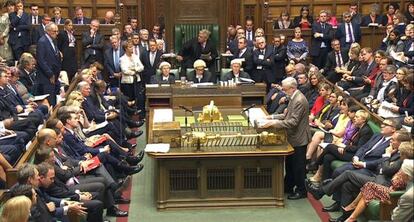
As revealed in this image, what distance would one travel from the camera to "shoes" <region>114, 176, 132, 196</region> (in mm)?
9086

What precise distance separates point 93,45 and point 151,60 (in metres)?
1.23

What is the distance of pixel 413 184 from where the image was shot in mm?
5414

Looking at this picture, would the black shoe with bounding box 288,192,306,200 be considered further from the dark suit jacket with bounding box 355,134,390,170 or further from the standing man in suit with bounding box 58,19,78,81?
the standing man in suit with bounding box 58,19,78,81

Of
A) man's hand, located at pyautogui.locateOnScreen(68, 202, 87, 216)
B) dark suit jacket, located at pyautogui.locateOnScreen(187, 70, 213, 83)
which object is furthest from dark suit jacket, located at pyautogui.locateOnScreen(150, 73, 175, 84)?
man's hand, located at pyautogui.locateOnScreen(68, 202, 87, 216)

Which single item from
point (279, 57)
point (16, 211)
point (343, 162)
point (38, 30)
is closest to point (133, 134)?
point (279, 57)

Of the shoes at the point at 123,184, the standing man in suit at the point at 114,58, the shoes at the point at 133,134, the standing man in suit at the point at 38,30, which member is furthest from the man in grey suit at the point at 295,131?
Answer: the standing man in suit at the point at 38,30

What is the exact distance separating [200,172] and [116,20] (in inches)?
282

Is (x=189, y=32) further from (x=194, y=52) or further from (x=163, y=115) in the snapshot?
(x=163, y=115)

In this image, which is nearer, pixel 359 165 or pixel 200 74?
pixel 359 165

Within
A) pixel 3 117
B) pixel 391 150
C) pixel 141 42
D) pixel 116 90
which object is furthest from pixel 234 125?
pixel 141 42

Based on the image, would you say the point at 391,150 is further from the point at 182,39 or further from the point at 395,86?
the point at 182,39

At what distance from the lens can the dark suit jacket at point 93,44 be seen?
46.0ft

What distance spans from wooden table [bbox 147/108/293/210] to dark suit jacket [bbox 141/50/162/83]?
5103 millimetres

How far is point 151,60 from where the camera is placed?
45.2 feet
